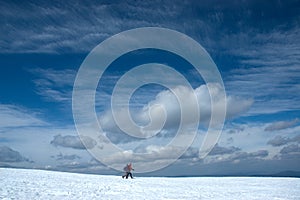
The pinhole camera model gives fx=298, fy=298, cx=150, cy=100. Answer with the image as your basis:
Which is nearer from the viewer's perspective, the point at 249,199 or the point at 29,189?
the point at 29,189

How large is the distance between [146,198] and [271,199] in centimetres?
1010

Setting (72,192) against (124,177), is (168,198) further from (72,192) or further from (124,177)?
(124,177)

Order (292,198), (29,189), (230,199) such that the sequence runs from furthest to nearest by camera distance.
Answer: (292,198)
(230,199)
(29,189)

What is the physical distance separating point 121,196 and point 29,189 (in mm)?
6295

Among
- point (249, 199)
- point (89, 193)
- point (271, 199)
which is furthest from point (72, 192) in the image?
point (271, 199)

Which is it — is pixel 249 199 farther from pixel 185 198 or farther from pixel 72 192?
pixel 72 192

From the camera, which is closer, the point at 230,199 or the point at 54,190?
the point at 54,190

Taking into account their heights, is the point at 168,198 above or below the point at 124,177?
below

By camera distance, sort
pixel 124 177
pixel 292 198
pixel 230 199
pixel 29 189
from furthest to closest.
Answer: pixel 124 177
pixel 292 198
pixel 230 199
pixel 29 189

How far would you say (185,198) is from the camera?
21.6 meters

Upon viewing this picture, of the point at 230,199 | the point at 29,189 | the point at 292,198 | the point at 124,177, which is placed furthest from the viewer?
the point at 124,177

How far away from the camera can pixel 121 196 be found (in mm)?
20938

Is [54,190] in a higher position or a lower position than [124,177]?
lower

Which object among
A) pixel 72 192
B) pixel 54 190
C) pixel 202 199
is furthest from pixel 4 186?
pixel 202 199
